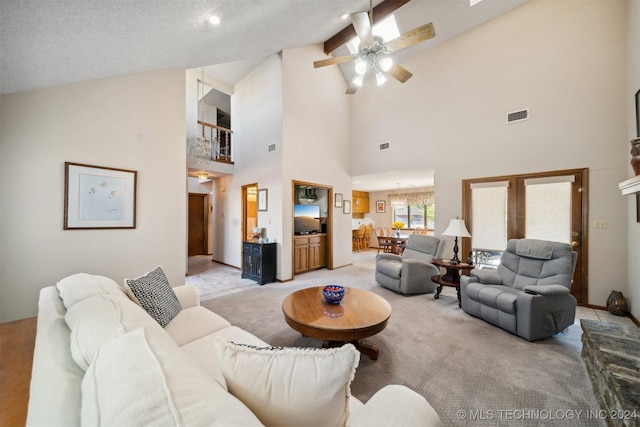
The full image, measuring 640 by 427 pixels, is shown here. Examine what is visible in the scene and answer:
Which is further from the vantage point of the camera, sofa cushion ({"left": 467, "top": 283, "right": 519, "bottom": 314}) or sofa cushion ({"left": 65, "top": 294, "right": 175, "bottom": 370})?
sofa cushion ({"left": 467, "top": 283, "right": 519, "bottom": 314})

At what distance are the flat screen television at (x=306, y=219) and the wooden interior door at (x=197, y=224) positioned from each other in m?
4.05

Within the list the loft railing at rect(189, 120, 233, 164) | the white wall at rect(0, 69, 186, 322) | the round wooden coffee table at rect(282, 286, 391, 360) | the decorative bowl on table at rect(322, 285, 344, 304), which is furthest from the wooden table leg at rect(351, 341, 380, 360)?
the loft railing at rect(189, 120, 233, 164)

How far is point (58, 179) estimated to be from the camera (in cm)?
247

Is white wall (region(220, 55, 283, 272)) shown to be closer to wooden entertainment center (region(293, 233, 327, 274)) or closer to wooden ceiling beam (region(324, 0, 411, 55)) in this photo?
wooden entertainment center (region(293, 233, 327, 274))

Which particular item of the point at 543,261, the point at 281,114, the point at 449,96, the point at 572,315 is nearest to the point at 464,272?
the point at 543,261

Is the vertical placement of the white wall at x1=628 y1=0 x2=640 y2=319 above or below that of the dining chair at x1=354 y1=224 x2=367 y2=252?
above

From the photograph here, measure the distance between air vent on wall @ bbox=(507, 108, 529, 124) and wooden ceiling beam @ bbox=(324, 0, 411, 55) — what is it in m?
2.55

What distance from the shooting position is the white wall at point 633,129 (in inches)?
111

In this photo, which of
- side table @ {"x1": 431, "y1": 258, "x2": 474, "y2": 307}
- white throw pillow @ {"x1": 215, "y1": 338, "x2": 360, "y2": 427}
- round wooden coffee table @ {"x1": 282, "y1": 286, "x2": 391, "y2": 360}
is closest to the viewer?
white throw pillow @ {"x1": 215, "y1": 338, "x2": 360, "y2": 427}

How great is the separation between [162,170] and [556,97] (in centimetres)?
581

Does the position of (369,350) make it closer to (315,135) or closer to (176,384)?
(176,384)

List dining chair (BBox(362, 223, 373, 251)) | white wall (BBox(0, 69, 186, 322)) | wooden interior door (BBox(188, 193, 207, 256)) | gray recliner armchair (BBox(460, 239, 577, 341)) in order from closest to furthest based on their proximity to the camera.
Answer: white wall (BBox(0, 69, 186, 322)) → gray recliner armchair (BBox(460, 239, 577, 341)) → wooden interior door (BBox(188, 193, 207, 256)) → dining chair (BBox(362, 223, 373, 251))

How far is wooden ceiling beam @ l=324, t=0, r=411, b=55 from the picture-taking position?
414 centimetres

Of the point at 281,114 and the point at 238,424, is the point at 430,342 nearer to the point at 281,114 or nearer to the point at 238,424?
the point at 238,424
